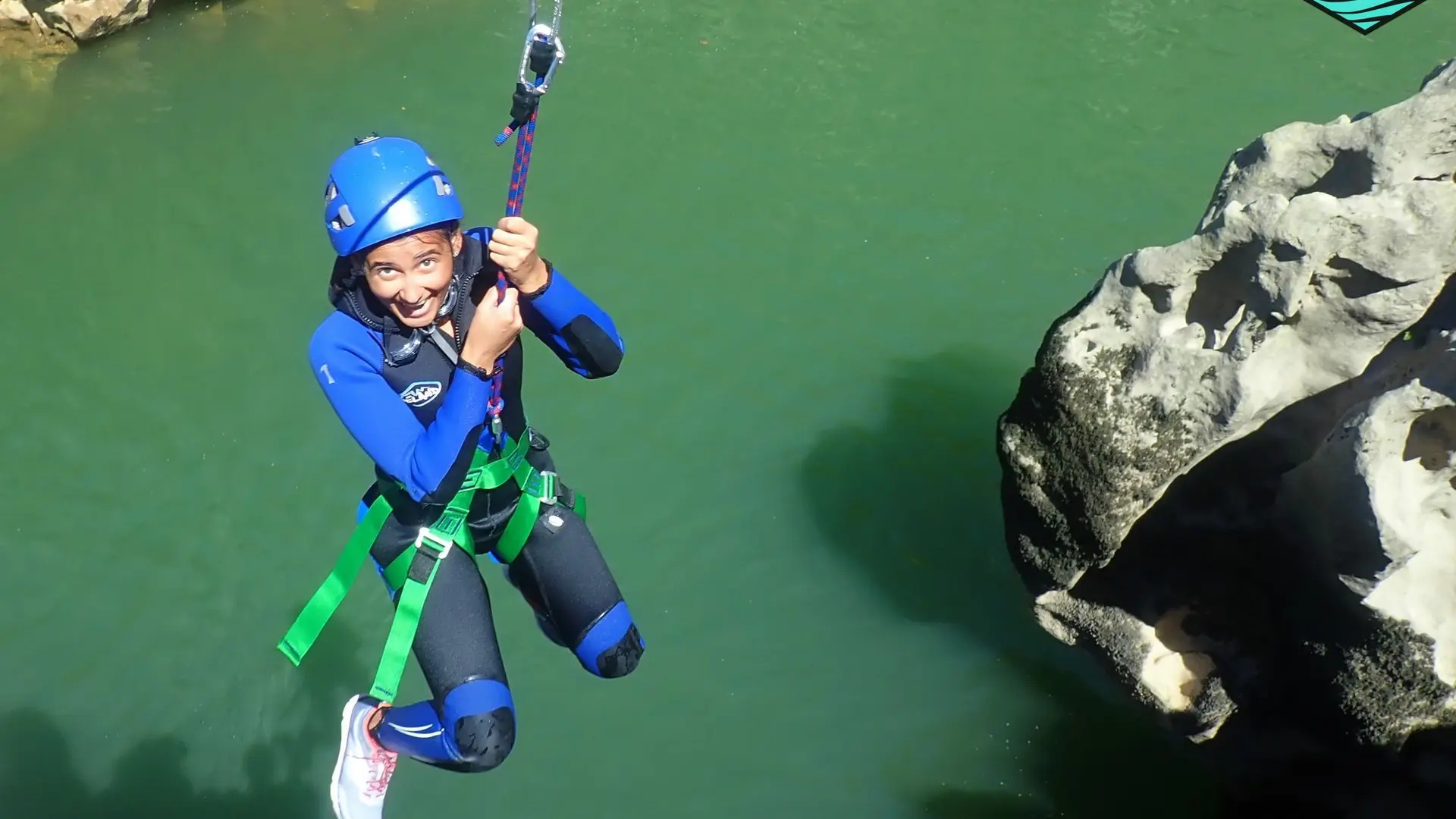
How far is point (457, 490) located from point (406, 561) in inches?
15.4

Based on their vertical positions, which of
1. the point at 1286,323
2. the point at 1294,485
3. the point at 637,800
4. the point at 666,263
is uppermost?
the point at 1286,323

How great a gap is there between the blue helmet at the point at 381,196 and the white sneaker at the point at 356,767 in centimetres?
132

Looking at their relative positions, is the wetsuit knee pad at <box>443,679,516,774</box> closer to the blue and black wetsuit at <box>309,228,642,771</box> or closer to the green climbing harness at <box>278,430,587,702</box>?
the blue and black wetsuit at <box>309,228,642,771</box>

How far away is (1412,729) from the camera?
12.1ft

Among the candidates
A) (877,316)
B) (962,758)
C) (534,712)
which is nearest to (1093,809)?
(962,758)

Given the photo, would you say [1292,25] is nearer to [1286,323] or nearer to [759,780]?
[1286,323]

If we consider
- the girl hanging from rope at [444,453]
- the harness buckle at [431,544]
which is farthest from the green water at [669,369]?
the harness buckle at [431,544]

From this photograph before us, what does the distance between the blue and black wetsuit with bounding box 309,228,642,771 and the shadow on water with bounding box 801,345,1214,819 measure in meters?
1.55

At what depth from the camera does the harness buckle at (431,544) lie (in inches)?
131

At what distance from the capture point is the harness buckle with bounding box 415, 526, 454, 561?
3340mm

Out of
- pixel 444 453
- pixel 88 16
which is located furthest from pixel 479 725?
pixel 88 16

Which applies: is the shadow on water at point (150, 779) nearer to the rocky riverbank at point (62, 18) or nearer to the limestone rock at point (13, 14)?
the rocky riverbank at point (62, 18)

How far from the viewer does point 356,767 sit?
11.2ft

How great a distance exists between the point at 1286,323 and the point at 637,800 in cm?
266
